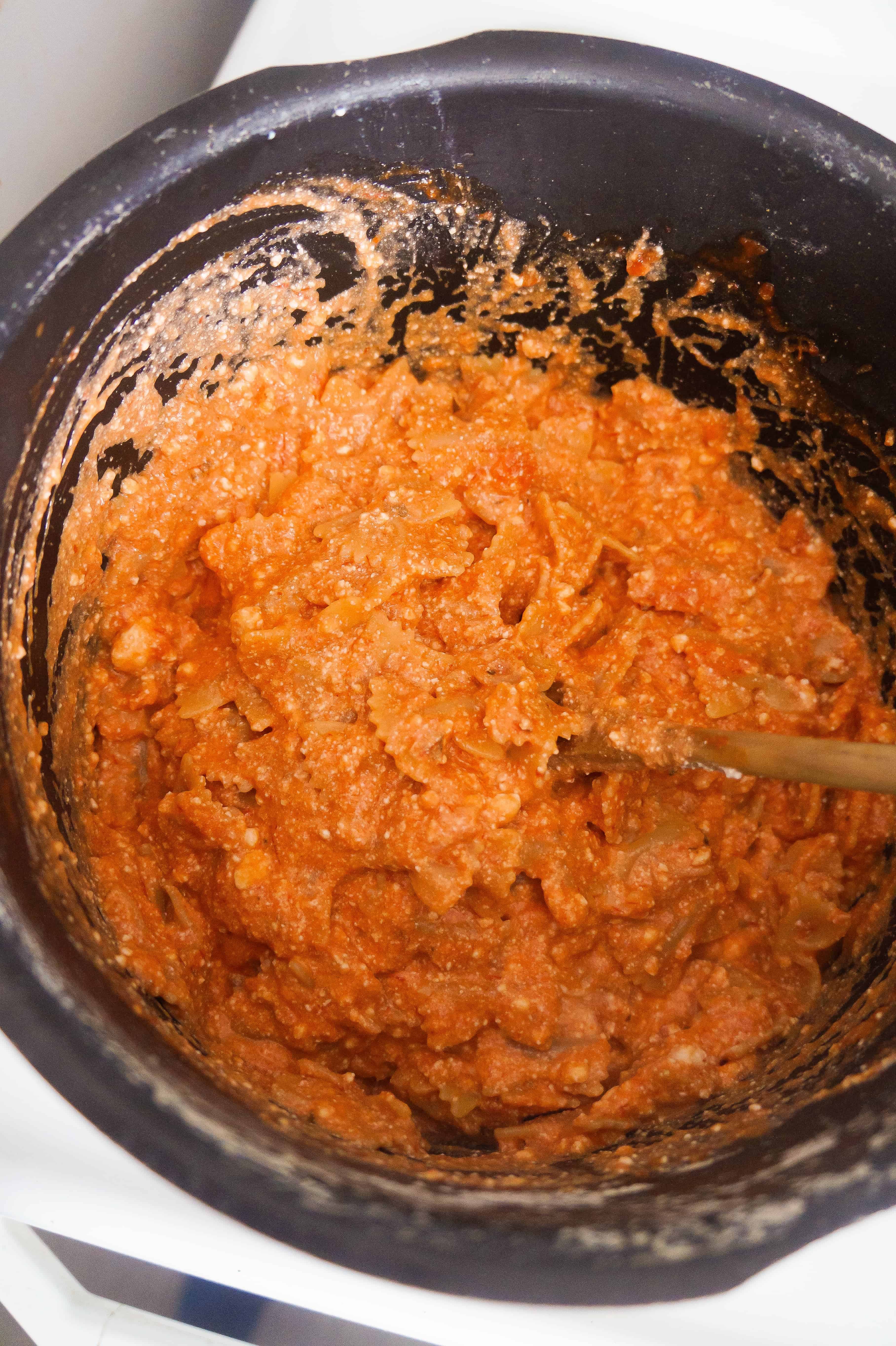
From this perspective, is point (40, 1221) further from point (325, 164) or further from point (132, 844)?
point (325, 164)

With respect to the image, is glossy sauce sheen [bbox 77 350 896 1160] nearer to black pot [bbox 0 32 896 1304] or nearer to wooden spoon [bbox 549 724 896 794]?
wooden spoon [bbox 549 724 896 794]

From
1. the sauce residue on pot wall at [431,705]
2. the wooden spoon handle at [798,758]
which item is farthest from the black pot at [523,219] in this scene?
the wooden spoon handle at [798,758]

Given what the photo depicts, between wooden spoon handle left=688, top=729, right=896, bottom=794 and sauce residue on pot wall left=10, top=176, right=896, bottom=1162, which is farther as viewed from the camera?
sauce residue on pot wall left=10, top=176, right=896, bottom=1162

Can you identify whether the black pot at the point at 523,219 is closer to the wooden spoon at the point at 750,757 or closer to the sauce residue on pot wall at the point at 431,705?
the sauce residue on pot wall at the point at 431,705

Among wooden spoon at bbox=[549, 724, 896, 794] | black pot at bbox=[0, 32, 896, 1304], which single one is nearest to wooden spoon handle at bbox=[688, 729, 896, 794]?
wooden spoon at bbox=[549, 724, 896, 794]

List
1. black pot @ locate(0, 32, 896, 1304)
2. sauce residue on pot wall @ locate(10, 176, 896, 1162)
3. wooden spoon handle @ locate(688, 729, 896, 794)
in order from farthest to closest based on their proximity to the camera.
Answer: sauce residue on pot wall @ locate(10, 176, 896, 1162)
wooden spoon handle @ locate(688, 729, 896, 794)
black pot @ locate(0, 32, 896, 1304)

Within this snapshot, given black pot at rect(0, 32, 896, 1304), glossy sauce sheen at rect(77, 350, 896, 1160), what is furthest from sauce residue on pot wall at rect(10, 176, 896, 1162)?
black pot at rect(0, 32, 896, 1304)

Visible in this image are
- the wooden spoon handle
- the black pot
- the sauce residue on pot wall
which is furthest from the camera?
the sauce residue on pot wall

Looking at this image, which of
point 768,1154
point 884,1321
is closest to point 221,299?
point 768,1154
